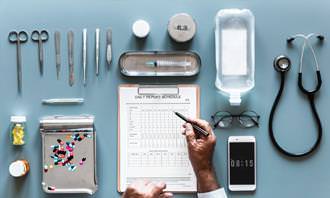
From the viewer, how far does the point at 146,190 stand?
3.84 feet

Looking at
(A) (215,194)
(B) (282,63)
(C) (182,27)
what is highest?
(C) (182,27)

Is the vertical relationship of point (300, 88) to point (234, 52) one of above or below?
below

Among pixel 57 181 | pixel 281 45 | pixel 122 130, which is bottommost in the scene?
pixel 57 181

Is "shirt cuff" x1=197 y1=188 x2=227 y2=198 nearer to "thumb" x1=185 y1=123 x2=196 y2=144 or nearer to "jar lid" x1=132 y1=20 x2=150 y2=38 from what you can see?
"thumb" x1=185 y1=123 x2=196 y2=144

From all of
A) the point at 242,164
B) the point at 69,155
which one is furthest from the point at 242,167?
the point at 69,155

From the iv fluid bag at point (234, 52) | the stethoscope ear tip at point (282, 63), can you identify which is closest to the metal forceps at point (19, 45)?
the iv fluid bag at point (234, 52)

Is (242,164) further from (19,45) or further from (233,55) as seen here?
(19,45)

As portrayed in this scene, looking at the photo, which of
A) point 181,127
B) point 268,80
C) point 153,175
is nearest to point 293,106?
point 268,80

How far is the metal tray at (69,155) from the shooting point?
127 centimetres

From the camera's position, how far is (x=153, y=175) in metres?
1.29

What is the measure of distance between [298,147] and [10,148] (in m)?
0.82

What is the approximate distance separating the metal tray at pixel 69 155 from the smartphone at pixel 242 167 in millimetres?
381

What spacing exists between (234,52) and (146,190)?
1.44 ft

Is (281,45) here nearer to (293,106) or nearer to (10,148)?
(293,106)
